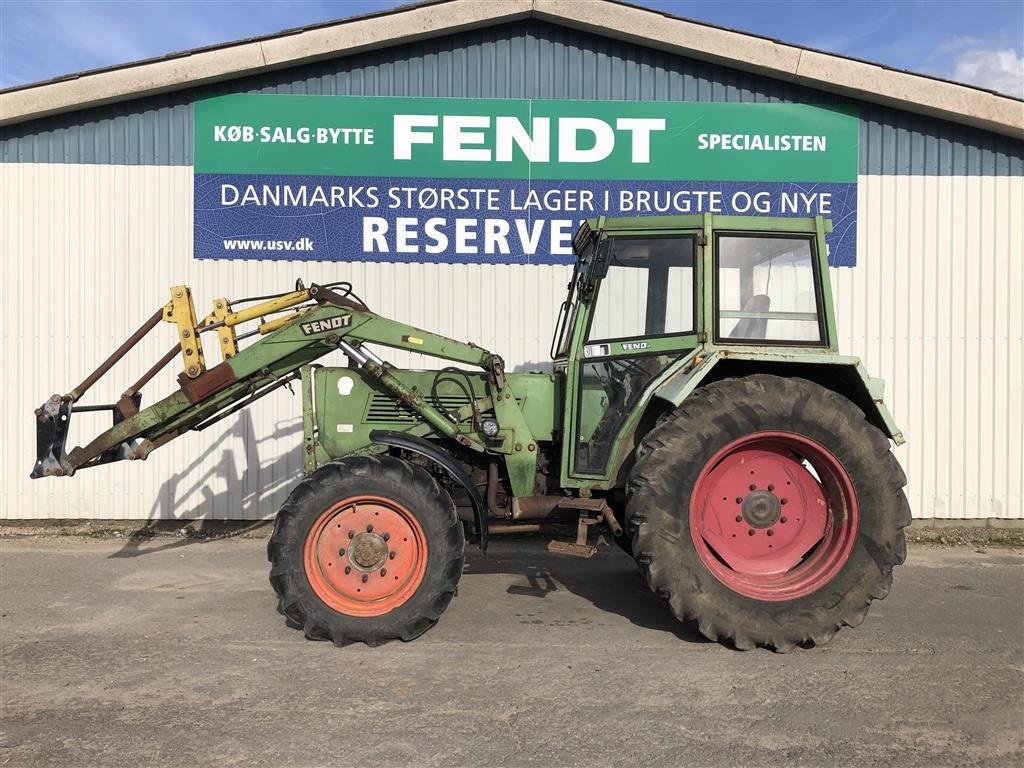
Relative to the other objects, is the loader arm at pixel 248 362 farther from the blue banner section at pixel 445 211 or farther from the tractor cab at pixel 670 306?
the blue banner section at pixel 445 211

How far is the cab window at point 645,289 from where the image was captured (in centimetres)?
435

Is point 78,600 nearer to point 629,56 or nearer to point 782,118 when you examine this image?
point 629,56

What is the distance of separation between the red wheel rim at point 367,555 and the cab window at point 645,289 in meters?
1.65

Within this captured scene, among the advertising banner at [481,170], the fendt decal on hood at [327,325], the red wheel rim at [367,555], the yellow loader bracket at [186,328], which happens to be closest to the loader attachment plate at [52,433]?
the yellow loader bracket at [186,328]

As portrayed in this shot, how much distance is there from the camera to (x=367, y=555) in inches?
161

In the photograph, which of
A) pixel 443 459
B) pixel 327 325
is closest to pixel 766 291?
pixel 443 459

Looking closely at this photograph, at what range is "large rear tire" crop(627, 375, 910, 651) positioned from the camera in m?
3.89

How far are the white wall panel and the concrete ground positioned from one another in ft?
6.12

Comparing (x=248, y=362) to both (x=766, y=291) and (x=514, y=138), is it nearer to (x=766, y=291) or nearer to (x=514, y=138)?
(x=766, y=291)

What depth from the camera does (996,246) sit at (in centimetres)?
706

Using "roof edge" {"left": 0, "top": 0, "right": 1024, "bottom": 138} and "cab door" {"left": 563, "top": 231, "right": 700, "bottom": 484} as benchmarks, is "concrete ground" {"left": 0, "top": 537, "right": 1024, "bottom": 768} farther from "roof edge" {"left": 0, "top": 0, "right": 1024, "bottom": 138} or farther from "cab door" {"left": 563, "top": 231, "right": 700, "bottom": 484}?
"roof edge" {"left": 0, "top": 0, "right": 1024, "bottom": 138}

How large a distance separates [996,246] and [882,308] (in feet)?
4.25

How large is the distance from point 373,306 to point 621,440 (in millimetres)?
3600

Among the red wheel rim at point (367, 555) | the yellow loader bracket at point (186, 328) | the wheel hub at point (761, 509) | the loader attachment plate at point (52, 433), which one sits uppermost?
the yellow loader bracket at point (186, 328)
